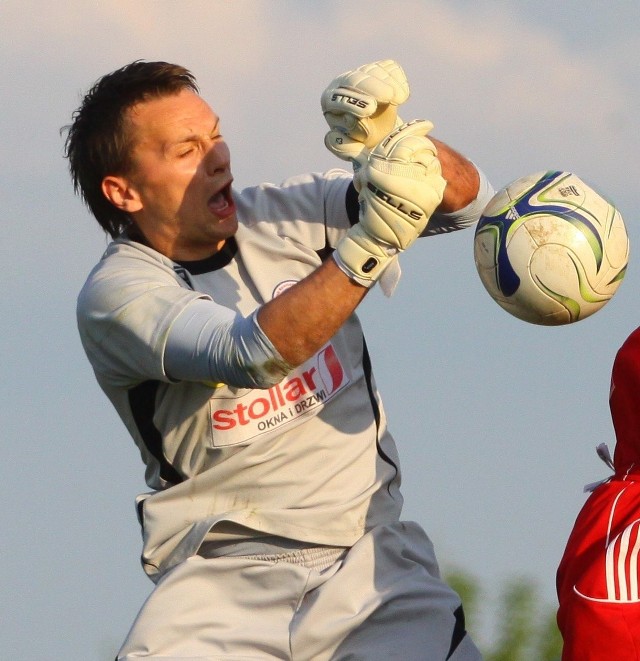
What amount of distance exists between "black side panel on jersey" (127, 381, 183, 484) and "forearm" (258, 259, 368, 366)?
0.96 m

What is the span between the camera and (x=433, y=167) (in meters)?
5.57

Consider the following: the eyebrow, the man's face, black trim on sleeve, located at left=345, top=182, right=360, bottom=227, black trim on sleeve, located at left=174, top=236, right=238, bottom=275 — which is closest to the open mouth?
the man's face

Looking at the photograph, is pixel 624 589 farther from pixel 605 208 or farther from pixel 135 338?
pixel 135 338

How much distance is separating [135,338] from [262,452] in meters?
0.71

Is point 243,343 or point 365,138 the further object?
point 365,138

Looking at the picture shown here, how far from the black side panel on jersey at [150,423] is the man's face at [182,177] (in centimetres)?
59

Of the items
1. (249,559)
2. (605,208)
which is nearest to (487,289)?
(605,208)

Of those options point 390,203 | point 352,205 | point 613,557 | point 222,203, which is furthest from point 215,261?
point 613,557

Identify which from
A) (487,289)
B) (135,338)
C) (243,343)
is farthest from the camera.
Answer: (487,289)

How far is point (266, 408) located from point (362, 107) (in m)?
1.26

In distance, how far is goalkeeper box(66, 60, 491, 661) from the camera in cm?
593

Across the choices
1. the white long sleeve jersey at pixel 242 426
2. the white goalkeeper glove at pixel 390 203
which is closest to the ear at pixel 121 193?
the white long sleeve jersey at pixel 242 426

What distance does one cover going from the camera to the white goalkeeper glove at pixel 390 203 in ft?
17.9

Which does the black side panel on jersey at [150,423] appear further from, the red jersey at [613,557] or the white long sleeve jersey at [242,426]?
the red jersey at [613,557]
